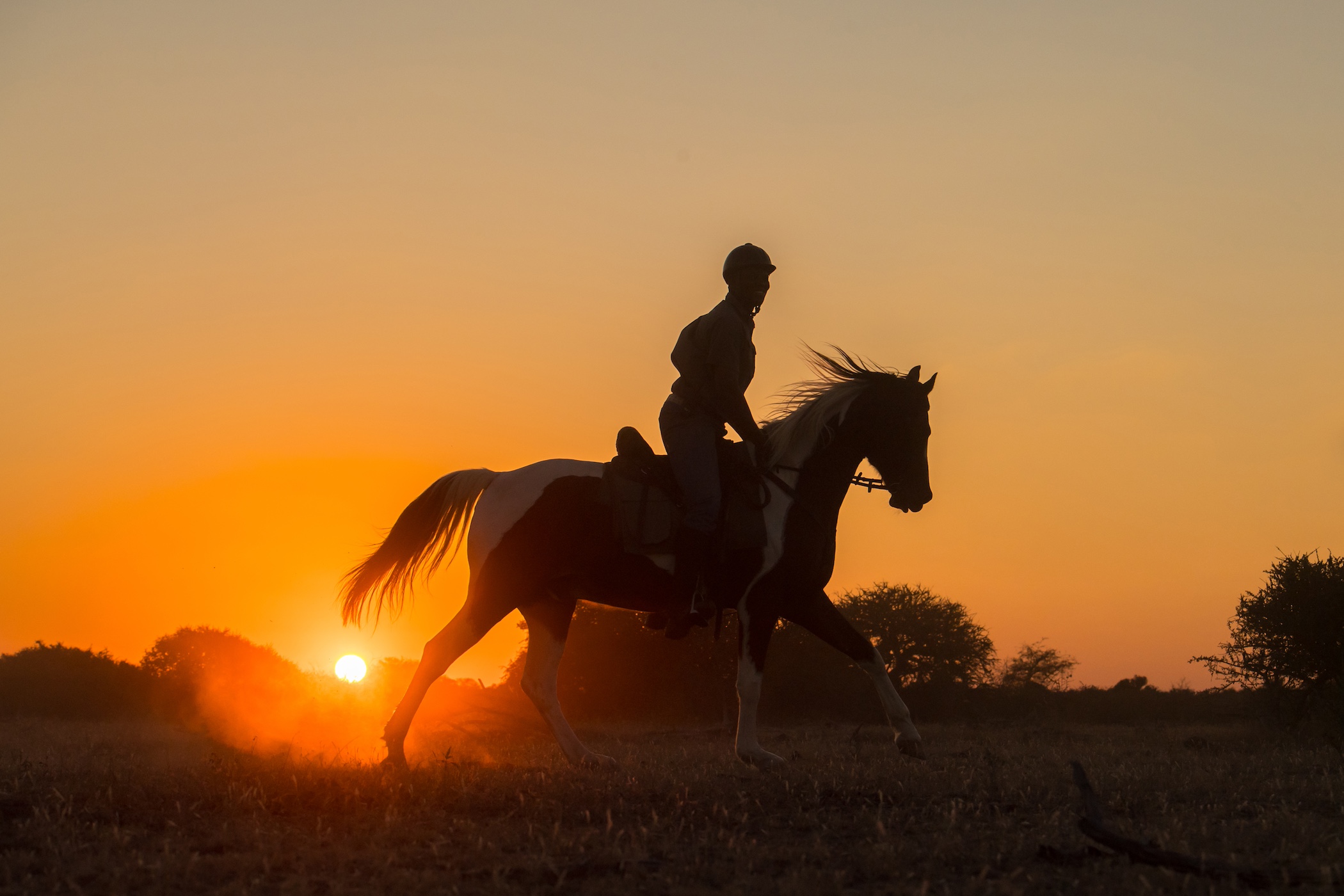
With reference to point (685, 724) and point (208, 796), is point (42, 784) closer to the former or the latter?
point (208, 796)

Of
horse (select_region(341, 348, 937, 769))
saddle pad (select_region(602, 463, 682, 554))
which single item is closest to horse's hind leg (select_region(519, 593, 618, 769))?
horse (select_region(341, 348, 937, 769))

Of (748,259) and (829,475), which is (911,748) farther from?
(748,259)

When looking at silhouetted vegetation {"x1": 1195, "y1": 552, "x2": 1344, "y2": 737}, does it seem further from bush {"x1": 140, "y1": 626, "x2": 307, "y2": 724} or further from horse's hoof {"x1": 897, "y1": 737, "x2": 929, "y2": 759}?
bush {"x1": 140, "y1": 626, "x2": 307, "y2": 724}

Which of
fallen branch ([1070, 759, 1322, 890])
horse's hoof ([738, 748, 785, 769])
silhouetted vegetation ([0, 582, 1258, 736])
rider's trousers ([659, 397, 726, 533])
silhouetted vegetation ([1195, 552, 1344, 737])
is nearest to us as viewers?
fallen branch ([1070, 759, 1322, 890])

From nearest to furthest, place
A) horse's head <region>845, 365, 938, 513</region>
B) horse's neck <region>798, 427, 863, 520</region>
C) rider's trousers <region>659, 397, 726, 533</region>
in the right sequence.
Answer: rider's trousers <region>659, 397, 726, 533</region> < horse's neck <region>798, 427, 863, 520</region> < horse's head <region>845, 365, 938, 513</region>

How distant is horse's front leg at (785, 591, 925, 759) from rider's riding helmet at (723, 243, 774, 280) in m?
2.49

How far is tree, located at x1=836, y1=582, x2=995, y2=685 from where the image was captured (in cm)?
2480

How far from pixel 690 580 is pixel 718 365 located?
1.55 m

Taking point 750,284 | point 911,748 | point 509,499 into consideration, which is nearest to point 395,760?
point 509,499

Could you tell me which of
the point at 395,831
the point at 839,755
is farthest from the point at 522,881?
the point at 839,755

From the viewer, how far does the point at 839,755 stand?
316 inches

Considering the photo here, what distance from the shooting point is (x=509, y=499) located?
743cm

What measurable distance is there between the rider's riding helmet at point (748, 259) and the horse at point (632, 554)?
44.8 inches

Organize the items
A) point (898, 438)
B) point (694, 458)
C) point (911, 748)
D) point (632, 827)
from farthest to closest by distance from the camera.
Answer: point (898, 438), point (911, 748), point (694, 458), point (632, 827)
